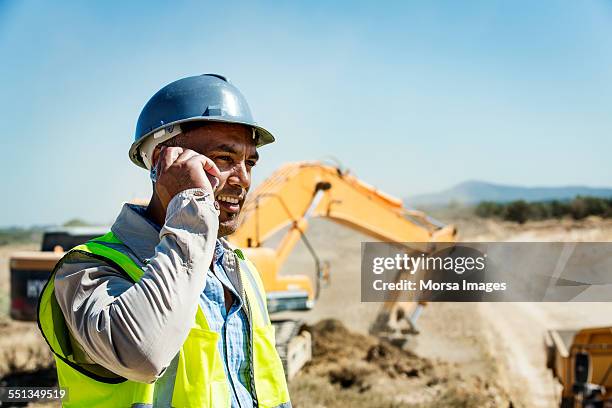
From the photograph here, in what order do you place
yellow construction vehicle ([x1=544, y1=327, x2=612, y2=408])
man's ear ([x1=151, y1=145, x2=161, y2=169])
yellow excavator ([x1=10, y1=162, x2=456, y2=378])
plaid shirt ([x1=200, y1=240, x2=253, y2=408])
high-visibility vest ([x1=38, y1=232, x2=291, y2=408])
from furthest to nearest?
yellow excavator ([x1=10, y1=162, x2=456, y2=378]) < yellow construction vehicle ([x1=544, y1=327, x2=612, y2=408]) < man's ear ([x1=151, y1=145, x2=161, y2=169]) < plaid shirt ([x1=200, y1=240, x2=253, y2=408]) < high-visibility vest ([x1=38, y1=232, x2=291, y2=408])

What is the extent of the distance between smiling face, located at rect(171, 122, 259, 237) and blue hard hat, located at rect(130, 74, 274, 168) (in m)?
0.04

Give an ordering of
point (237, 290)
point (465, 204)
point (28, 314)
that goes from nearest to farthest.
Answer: point (237, 290), point (28, 314), point (465, 204)

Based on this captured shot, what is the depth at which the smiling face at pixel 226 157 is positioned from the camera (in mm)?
2004

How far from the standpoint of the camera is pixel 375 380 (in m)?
8.64

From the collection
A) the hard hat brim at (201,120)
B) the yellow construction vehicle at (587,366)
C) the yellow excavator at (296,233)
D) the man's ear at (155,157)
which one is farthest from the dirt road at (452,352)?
the man's ear at (155,157)

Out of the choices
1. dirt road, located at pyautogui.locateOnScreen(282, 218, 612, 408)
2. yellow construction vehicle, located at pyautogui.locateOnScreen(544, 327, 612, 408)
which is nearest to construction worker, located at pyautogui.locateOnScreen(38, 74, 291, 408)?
yellow construction vehicle, located at pyautogui.locateOnScreen(544, 327, 612, 408)

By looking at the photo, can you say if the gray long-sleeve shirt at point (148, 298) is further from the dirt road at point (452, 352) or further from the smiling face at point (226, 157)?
the dirt road at point (452, 352)

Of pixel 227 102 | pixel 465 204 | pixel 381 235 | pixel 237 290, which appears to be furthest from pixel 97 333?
pixel 465 204

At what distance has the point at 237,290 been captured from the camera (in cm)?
199

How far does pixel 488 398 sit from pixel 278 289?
2.68 metres

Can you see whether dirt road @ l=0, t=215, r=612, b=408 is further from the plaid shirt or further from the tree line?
the tree line

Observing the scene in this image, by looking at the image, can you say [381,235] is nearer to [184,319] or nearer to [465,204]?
[184,319]

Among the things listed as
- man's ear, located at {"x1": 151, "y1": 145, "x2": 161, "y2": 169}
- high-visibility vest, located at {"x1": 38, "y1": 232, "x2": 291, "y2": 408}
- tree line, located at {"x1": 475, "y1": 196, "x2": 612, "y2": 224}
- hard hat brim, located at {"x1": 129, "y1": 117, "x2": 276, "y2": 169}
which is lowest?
high-visibility vest, located at {"x1": 38, "y1": 232, "x2": 291, "y2": 408}

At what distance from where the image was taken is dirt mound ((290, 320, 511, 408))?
7520mm
